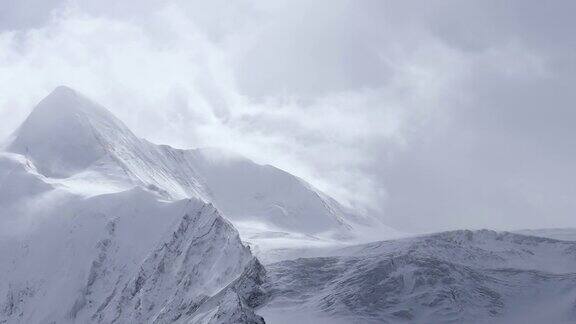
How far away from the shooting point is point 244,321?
5379 inches

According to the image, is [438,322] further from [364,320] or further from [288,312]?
[288,312]

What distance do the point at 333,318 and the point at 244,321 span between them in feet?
212

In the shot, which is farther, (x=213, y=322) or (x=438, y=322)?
(x=438, y=322)

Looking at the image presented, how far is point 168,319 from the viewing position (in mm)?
192000

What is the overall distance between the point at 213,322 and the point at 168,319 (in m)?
53.0

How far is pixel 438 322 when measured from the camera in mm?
199125

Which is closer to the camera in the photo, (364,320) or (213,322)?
(213,322)

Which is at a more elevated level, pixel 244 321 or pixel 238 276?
pixel 238 276

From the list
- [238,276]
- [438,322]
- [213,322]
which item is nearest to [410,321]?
[438,322]

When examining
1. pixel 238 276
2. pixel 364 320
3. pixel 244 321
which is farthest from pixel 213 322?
pixel 364 320

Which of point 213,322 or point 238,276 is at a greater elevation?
point 238,276

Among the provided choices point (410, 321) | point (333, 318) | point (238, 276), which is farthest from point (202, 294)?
point (410, 321)

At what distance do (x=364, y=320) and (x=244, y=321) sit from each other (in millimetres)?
68214

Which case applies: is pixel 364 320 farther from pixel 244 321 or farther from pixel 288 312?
pixel 244 321
